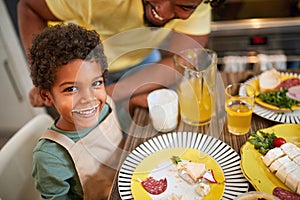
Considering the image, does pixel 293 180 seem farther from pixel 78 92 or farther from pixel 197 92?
pixel 78 92

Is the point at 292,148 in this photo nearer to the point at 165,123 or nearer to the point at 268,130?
the point at 268,130

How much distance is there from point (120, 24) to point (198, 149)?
0.48 metres

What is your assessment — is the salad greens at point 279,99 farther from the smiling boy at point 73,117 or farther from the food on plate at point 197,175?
the smiling boy at point 73,117

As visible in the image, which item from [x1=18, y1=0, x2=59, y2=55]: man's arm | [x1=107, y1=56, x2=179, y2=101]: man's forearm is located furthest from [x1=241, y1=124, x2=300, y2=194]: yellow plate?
[x1=18, y1=0, x2=59, y2=55]: man's arm

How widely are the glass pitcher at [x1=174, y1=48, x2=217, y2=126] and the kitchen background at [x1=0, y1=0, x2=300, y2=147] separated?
0.63 metres

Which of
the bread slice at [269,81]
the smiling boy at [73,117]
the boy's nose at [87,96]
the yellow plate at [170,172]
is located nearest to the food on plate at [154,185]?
the yellow plate at [170,172]

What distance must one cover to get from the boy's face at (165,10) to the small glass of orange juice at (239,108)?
0.28 meters

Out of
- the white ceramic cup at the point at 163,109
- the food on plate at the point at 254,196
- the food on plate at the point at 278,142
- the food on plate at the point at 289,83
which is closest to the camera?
the food on plate at the point at 254,196

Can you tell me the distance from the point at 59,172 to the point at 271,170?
527mm

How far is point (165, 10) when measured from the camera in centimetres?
106

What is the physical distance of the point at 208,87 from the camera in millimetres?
1081

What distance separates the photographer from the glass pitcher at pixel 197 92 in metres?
1.07

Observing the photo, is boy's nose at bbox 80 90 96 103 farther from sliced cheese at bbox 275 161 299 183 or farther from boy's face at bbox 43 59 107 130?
sliced cheese at bbox 275 161 299 183

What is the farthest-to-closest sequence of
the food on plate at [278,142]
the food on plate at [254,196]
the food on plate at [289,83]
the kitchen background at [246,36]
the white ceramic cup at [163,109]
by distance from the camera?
the kitchen background at [246,36], the food on plate at [289,83], the white ceramic cup at [163,109], the food on plate at [278,142], the food on plate at [254,196]
